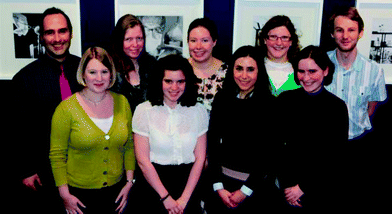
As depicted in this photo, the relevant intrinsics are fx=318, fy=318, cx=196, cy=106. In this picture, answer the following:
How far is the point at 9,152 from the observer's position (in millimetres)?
3182

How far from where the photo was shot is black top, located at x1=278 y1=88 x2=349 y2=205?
2.07m

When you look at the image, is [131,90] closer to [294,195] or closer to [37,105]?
[37,105]

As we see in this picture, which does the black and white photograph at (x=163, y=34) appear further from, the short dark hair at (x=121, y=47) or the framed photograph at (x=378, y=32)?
the framed photograph at (x=378, y=32)

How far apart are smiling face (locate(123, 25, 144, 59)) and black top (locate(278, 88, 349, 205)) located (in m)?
1.28

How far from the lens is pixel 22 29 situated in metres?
3.03

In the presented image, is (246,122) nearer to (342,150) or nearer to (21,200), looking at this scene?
(342,150)

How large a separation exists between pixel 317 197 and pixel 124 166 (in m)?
1.33

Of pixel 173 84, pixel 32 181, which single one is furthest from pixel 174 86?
pixel 32 181

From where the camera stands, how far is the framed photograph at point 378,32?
10.9ft

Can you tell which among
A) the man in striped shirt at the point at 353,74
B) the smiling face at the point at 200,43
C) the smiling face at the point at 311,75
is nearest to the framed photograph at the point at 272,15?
the man in striped shirt at the point at 353,74

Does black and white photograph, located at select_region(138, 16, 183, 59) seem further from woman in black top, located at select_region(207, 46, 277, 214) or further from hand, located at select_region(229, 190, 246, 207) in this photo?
hand, located at select_region(229, 190, 246, 207)

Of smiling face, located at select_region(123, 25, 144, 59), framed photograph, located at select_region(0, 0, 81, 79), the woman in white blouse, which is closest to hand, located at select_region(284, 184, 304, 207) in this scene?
the woman in white blouse

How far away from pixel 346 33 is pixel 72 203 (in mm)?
2473

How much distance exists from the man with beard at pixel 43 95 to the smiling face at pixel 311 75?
5.42ft
